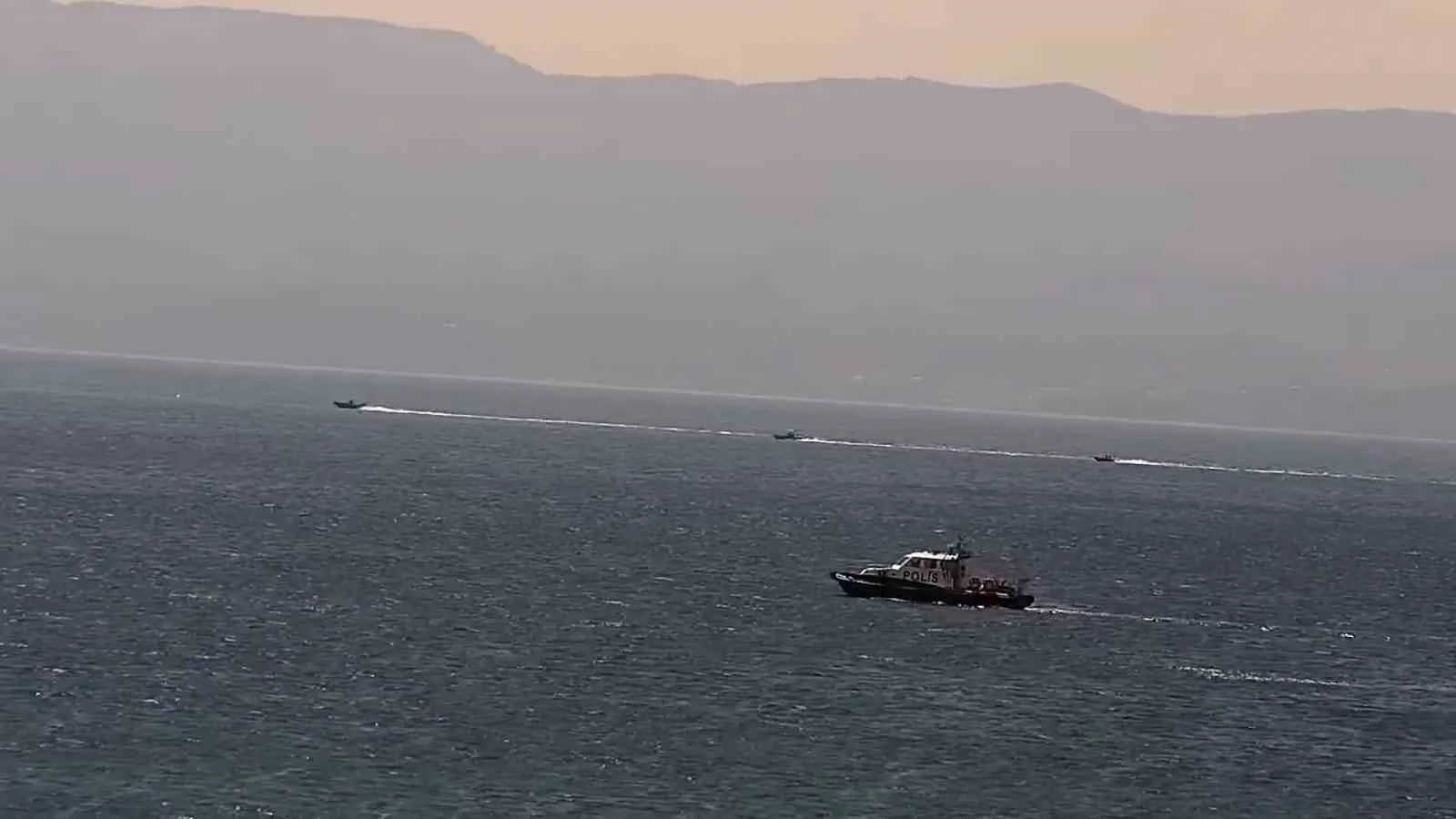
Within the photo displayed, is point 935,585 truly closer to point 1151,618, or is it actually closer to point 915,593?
point 915,593

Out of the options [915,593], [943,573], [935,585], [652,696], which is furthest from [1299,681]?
[652,696]

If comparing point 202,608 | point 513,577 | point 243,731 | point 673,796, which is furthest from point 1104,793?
point 513,577

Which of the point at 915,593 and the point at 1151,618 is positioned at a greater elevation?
the point at 915,593

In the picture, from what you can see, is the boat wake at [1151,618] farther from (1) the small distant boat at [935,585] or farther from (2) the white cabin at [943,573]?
(2) the white cabin at [943,573]

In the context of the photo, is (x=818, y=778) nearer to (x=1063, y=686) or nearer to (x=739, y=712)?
(x=739, y=712)

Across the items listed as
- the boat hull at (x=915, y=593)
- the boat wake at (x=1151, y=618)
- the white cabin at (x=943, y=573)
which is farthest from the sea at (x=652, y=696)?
the white cabin at (x=943, y=573)

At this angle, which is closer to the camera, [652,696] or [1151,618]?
[652,696]

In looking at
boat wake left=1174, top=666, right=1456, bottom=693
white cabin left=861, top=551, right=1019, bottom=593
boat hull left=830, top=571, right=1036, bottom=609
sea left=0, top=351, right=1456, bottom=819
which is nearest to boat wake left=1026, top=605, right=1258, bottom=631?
sea left=0, top=351, right=1456, bottom=819

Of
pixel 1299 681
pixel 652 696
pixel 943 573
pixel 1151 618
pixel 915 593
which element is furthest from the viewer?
pixel 943 573
